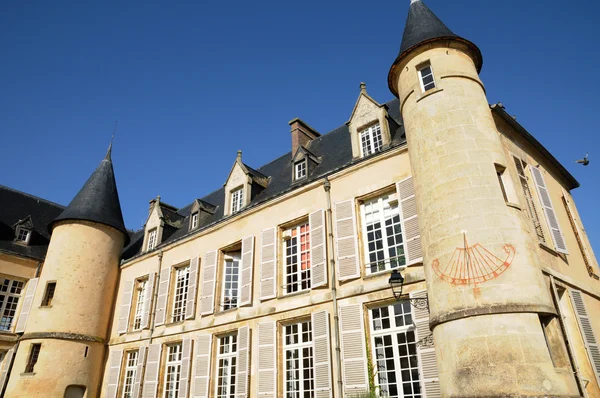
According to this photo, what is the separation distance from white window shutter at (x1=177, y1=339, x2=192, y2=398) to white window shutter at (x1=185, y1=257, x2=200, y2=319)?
2.42 ft

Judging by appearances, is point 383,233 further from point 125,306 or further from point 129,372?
point 125,306

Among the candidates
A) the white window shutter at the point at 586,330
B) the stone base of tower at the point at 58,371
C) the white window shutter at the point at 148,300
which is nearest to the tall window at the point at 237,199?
the white window shutter at the point at 148,300

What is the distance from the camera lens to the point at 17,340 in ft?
47.4

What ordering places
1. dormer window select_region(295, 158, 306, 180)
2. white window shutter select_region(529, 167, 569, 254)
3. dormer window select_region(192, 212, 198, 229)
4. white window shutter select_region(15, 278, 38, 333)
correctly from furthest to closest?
dormer window select_region(192, 212, 198, 229), white window shutter select_region(15, 278, 38, 333), dormer window select_region(295, 158, 306, 180), white window shutter select_region(529, 167, 569, 254)

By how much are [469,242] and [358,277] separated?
276 centimetres

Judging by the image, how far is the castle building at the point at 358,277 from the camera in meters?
6.36

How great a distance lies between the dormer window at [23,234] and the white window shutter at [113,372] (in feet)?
19.4

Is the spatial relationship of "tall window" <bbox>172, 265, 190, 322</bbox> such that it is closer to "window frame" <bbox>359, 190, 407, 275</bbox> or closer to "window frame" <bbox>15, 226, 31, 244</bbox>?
"window frame" <bbox>359, 190, 407, 275</bbox>

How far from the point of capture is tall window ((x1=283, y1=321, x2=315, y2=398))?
29.1 feet

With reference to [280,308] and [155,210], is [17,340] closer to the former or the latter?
[155,210]

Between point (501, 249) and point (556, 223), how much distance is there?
3324mm

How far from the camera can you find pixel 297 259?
34.1 feet

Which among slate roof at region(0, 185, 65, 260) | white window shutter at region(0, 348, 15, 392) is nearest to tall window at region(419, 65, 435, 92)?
slate roof at region(0, 185, 65, 260)

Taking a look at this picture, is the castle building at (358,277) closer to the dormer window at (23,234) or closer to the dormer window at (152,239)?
the dormer window at (152,239)
